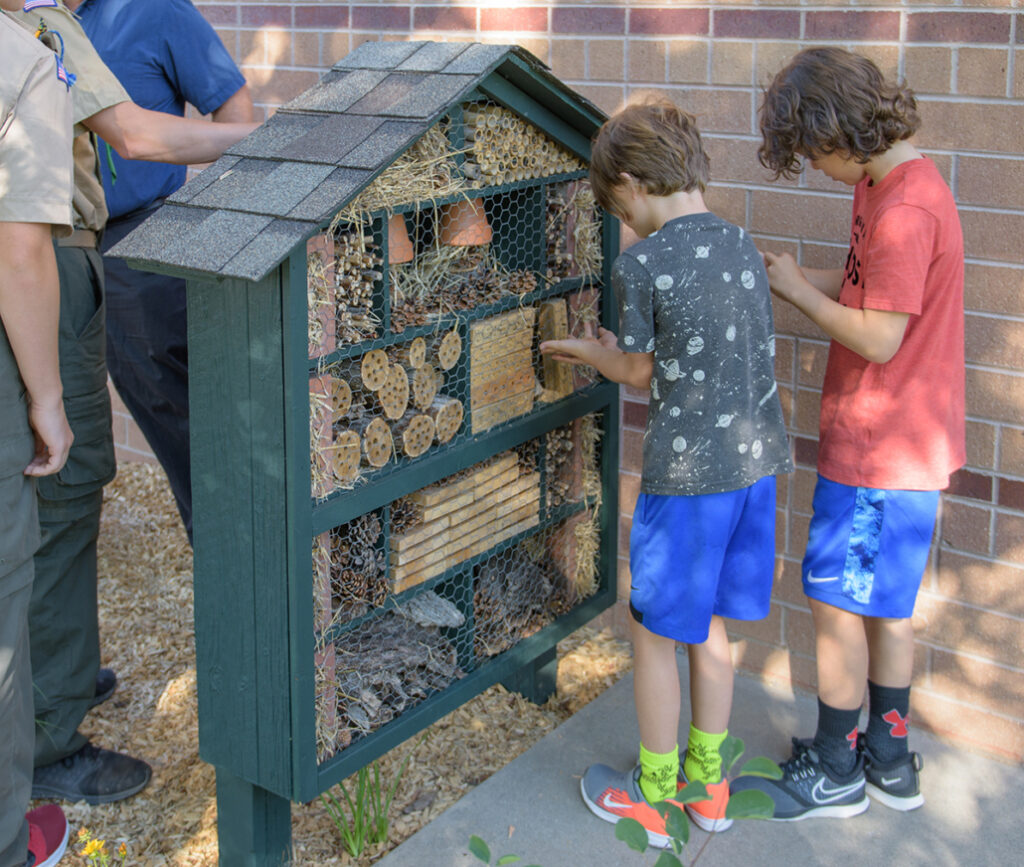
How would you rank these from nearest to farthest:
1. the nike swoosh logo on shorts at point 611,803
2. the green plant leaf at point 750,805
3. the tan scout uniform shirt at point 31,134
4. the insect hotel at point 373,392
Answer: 1. the green plant leaf at point 750,805
2. the tan scout uniform shirt at point 31,134
3. the insect hotel at point 373,392
4. the nike swoosh logo on shorts at point 611,803

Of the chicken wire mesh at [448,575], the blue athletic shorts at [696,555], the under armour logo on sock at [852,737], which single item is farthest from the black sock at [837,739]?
the chicken wire mesh at [448,575]

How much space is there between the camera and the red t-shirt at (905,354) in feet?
8.16

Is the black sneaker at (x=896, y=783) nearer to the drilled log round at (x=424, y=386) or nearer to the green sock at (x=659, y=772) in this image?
the green sock at (x=659, y=772)

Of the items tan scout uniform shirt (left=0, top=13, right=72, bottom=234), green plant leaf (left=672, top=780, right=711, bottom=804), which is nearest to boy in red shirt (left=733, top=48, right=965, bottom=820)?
green plant leaf (left=672, top=780, right=711, bottom=804)

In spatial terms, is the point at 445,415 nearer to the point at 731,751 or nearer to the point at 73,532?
the point at 73,532

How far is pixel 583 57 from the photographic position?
3527 mm

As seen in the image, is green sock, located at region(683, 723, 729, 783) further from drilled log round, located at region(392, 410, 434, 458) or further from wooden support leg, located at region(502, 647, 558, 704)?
drilled log round, located at region(392, 410, 434, 458)

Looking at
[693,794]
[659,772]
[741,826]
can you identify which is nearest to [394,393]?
[659,772]

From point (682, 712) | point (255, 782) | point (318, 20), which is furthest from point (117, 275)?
point (682, 712)

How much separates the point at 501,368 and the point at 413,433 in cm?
35

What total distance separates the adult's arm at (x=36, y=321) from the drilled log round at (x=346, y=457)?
551 mm

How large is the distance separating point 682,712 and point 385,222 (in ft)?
5.47

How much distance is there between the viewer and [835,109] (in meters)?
2.50

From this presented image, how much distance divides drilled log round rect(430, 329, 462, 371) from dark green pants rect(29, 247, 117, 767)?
0.84 metres
